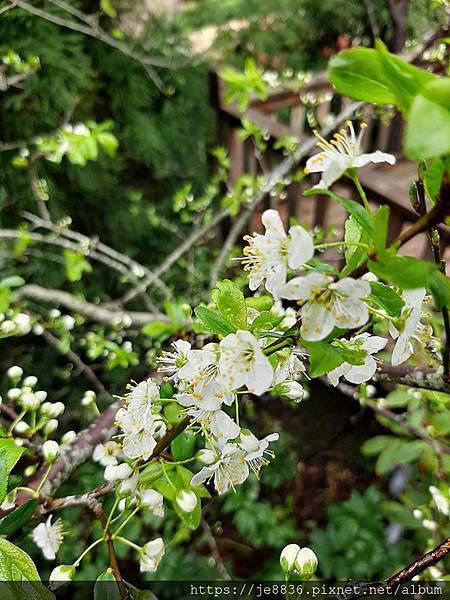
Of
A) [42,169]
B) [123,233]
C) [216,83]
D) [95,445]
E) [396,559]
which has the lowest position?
[396,559]

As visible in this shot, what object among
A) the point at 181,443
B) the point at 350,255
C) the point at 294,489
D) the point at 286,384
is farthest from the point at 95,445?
the point at 294,489

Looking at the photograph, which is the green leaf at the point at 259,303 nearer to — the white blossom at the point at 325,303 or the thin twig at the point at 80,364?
the white blossom at the point at 325,303

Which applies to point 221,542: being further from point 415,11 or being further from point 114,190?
point 415,11

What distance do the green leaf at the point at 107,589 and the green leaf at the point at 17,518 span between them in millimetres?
111

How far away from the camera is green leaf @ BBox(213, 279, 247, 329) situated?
1.48 feet

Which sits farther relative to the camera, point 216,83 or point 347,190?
point 216,83

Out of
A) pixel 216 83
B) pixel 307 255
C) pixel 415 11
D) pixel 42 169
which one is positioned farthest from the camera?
pixel 216 83

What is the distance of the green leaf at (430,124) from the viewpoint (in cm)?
28

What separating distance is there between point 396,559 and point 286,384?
166 centimetres

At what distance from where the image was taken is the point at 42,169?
1718mm

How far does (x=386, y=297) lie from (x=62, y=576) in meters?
0.50

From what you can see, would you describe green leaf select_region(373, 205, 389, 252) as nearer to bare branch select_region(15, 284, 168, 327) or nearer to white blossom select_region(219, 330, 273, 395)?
white blossom select_region(219, 330, 273, 395)

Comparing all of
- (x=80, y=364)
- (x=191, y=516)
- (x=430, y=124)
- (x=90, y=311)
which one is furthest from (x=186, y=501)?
(x=80, y=364)

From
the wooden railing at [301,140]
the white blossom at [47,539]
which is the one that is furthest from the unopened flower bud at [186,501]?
the wooden railing at [301,140]
